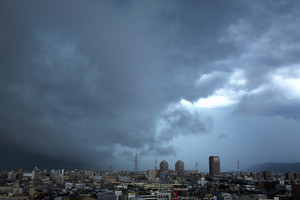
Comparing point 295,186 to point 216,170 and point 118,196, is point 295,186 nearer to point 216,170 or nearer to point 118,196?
point 118,196

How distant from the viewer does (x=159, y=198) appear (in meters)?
56.4

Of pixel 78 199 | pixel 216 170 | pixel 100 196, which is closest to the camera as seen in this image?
pixel 78 199

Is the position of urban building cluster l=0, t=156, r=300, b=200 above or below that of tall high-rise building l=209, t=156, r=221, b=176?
below

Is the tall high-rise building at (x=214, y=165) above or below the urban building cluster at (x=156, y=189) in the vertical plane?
above

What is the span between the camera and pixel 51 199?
63.2m

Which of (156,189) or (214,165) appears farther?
(214,165)

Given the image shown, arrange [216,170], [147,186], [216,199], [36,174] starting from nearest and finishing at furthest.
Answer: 1. [216,199]
2. [147,186]
3. [36,174]
4. [216,170]

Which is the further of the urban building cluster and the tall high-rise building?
the tall high-rise building

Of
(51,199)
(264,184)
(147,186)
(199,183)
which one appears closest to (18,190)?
(51,199)

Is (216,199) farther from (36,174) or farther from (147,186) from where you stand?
(36,174)

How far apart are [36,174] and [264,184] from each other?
119 meters

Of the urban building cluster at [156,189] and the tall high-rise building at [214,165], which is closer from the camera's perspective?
the urban building cluster at [156,189]

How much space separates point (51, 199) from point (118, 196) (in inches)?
623

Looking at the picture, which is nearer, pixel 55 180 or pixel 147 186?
pixel 147 186
